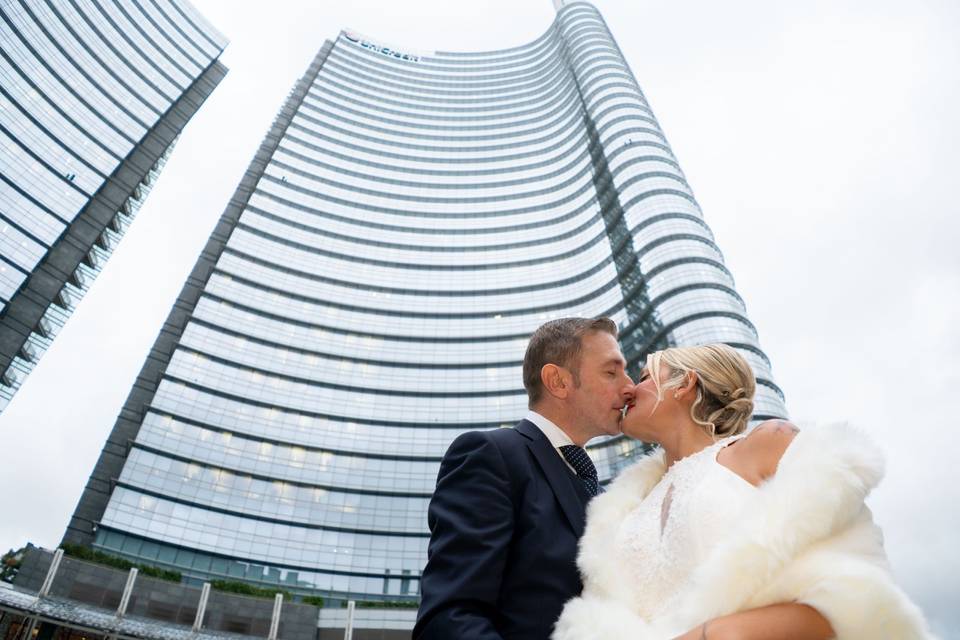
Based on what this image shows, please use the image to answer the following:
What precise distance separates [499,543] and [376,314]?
61.2 m

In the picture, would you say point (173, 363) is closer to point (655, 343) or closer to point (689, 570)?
point (655, 343)

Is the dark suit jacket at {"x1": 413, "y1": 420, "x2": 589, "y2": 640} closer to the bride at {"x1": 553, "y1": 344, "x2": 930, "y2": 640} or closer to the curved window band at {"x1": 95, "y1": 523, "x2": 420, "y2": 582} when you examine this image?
the bride at {"x1": 553, "y1": 344, "x2": 930, "y2": 640}

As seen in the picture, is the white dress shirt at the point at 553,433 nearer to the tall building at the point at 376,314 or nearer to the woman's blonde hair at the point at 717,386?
the woman's blonde hair at the point at 717,386

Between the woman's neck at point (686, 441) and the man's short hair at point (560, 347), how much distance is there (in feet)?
2.13

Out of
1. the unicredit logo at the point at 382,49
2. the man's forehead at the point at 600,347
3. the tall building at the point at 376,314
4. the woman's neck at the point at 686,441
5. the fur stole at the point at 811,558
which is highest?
the unicredit logo at the point at 382,49

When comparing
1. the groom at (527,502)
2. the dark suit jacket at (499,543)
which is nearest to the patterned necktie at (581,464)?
the groom at (527,502)

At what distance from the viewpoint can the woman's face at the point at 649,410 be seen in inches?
123

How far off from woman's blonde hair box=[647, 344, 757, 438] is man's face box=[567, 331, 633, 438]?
282 mm

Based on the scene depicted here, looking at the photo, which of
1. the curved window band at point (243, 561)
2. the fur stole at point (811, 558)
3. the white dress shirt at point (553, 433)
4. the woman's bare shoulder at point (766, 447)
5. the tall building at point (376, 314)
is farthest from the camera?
the tall building at point (376, 314)

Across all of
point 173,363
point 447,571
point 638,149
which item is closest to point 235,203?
point 173,363

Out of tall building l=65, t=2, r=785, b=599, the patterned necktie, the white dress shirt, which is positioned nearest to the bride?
the patterned necktie

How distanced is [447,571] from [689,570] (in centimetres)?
110

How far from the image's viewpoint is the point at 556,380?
134 inches

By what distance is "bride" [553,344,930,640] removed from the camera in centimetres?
173
